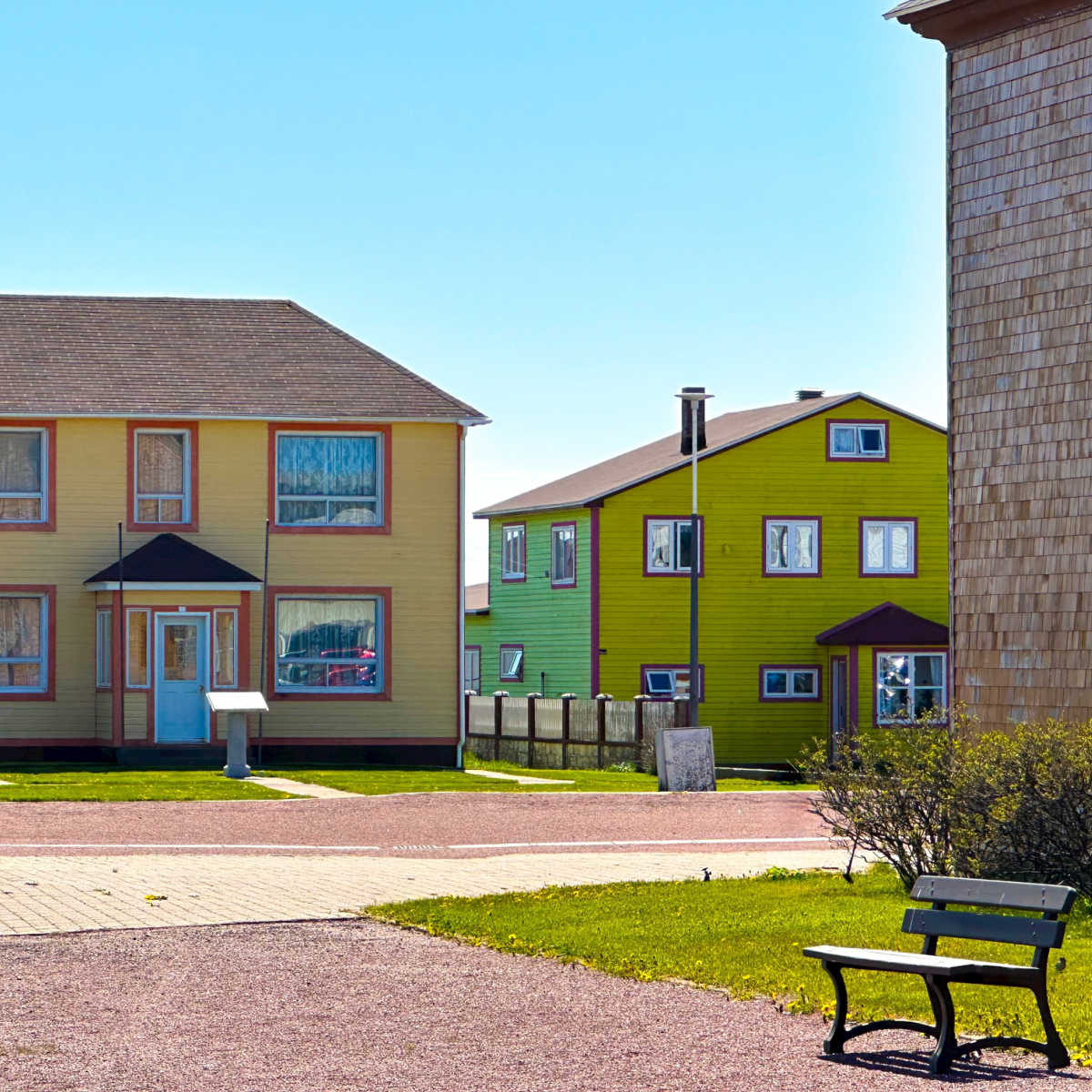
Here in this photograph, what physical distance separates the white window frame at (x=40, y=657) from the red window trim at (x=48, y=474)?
1104 mm

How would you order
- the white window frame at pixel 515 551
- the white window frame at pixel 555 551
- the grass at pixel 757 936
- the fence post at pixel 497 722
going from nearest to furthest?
1. the grass at pixel 757 936
2. the fence post at pixel 497 722
3. the white window frame at pixel 555 551
4. the white window frame at pixel 515 551

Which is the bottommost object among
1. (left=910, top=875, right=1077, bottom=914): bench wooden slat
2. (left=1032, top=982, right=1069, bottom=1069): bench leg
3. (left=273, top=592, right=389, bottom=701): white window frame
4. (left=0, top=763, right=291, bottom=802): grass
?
(left=0, top=763, right=291, bottom=802): grass

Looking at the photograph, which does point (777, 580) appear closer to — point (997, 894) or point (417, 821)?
point (417, 821)

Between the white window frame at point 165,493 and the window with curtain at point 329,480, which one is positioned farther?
the window with curtain at point 329,480

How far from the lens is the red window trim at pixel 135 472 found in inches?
1253

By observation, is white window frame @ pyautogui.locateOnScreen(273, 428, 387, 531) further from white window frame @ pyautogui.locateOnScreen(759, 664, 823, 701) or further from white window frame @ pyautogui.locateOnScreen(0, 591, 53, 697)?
white window frame @ pyautogui.locateOnScreen(759, 664, 823, 701)

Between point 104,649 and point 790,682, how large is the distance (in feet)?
55.1

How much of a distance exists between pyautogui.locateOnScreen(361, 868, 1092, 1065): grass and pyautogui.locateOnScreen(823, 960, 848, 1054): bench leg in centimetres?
70

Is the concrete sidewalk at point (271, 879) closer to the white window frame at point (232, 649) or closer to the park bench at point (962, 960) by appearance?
the park bench at point (962, 960)

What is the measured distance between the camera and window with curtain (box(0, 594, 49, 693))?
104 feet

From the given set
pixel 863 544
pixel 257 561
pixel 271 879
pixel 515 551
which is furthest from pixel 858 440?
pixel 271 879

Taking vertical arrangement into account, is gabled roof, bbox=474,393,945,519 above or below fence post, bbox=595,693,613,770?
above

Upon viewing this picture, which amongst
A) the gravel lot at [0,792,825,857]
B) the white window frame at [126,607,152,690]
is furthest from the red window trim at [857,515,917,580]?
the gravel lot at [0,792,825,857]

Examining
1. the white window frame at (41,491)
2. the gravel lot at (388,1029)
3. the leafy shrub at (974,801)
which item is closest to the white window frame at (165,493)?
the white window frame at (41,491)
